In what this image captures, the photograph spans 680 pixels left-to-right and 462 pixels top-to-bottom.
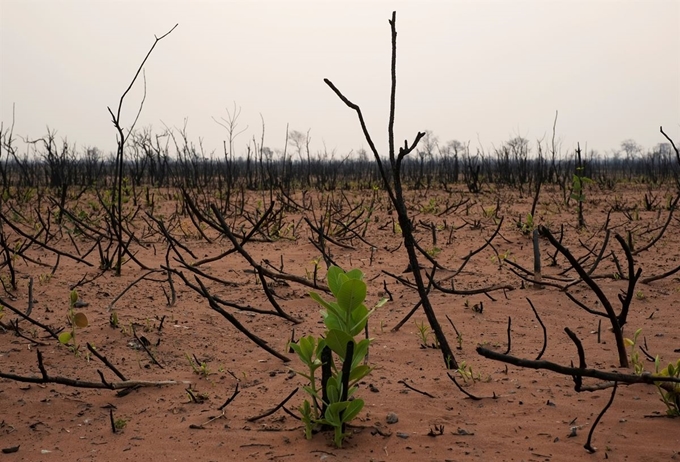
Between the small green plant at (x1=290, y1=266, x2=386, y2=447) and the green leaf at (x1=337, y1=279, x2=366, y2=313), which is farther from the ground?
the green leaf at (x1=337, y1=279, x2=366, y2=313)

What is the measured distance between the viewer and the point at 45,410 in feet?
6.22

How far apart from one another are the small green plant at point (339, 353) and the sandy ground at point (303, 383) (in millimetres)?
72

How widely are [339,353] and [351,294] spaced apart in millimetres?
170

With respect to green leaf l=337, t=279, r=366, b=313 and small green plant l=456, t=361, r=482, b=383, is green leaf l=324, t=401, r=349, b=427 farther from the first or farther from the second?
small green plant l=456, t=361, r=482, b=383

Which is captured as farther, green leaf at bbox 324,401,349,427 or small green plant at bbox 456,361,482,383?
small green plant at bbox 456,361,482,383

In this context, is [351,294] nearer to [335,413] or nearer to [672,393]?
[335,413]

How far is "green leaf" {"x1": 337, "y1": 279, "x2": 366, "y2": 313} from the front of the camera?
1.57 metres

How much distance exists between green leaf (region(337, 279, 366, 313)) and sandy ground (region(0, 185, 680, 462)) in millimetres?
350

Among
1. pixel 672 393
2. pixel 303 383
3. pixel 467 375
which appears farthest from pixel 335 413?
pixel 672 393

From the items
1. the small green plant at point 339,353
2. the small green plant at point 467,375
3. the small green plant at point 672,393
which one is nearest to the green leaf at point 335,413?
the small green plant at point 339,353

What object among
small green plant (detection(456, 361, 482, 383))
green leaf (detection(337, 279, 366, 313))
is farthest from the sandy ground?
green leaf (detection(337, 279, 366, 313))

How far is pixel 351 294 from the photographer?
1.59 m

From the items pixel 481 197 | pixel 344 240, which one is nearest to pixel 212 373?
pixel 344 240

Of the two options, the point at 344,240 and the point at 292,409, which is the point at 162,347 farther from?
the point at 344,240
